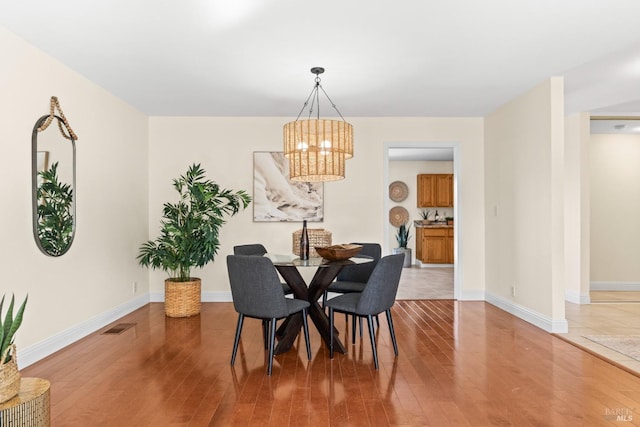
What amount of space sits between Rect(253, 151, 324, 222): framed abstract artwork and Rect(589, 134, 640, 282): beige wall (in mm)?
4254

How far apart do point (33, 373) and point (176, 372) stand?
3.41 ft

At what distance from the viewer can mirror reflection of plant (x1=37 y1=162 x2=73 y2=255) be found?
3.17 meters

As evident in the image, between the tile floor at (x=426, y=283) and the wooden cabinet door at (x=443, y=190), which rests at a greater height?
the wooden cabinet door at (x=443, y=190)

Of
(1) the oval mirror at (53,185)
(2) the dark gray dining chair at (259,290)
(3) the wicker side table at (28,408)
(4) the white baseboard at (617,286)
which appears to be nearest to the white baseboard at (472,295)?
(4) the white baseboard at (617,286)

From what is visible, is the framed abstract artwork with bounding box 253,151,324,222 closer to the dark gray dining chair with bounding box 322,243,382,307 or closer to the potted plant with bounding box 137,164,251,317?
the potted plant with bounding box 137,164,251,317

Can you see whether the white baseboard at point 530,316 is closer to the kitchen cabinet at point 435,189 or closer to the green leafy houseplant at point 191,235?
the green leafy houseplant at point 191,235

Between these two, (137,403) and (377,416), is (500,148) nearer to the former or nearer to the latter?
(377,416)

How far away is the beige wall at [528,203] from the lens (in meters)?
3.85

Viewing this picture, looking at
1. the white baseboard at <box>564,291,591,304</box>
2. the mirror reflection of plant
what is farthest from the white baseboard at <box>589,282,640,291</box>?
the mirror reflection of plant

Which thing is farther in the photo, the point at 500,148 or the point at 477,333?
the point at 500,148

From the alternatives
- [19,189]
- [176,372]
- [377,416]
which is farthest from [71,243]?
[377,416]

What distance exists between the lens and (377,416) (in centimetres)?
219

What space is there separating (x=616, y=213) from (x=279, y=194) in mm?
5070

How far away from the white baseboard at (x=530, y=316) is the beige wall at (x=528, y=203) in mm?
11
